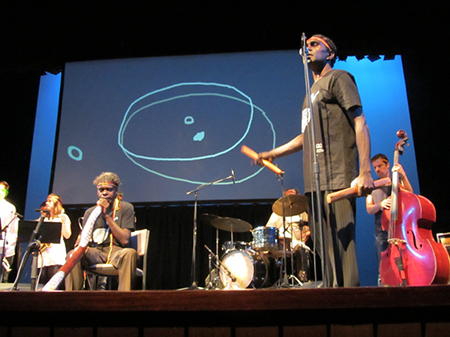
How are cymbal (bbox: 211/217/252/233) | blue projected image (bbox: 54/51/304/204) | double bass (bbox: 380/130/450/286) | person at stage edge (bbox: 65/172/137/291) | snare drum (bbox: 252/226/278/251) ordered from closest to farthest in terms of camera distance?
double bass (bbox: 380/130/450/286), person at stage edge (bbox: 65/172/137/291), snare drum (bbox: 252/226/278/251), cymbal (bbox: 211/217/252/233), blue projected image (bbox: 54/51/304/204)

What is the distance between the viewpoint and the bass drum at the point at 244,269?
16.8 ft

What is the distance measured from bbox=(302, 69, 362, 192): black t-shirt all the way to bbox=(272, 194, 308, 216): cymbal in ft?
9.37

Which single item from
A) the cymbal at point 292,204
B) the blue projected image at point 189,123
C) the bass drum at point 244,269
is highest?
the blue projected image at point 189,123

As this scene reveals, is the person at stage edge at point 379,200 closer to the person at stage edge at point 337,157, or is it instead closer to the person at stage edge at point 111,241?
the person at stage edge at point 337,157

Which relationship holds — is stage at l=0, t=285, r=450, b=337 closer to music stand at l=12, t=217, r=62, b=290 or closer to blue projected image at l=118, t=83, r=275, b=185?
music stand at l=12, t=217, r=62, b=290

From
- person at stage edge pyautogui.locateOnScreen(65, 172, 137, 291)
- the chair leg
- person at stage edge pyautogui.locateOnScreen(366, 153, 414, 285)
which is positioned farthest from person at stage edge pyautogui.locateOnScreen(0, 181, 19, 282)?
person at stage edge pyautogui.locateOnScreen(366, 153, 414, 285)

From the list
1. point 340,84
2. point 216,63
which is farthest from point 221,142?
point 340,84

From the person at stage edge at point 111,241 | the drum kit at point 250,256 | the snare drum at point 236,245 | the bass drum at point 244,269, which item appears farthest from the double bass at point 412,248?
the snare drum at point 236,245

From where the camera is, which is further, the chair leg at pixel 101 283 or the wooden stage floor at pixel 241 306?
the chair leg at pixel 101 283

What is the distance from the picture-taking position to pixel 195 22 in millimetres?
6363

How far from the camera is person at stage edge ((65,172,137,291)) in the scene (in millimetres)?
3531

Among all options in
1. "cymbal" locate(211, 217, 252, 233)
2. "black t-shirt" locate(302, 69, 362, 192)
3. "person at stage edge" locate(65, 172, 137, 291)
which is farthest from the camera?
"cymbal" locate(211, 217, 252, 233)

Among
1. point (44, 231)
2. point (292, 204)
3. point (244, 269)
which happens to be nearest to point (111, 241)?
point (44, 231)

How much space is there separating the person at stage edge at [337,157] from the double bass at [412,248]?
4.04 feet
